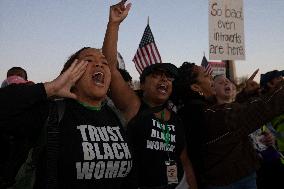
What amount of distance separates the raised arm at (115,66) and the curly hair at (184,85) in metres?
0.63

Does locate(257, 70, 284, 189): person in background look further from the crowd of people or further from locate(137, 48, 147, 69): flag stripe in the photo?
locate(137, 48, 147, 69): flag stripe

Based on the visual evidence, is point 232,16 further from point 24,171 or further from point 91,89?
point 24,171

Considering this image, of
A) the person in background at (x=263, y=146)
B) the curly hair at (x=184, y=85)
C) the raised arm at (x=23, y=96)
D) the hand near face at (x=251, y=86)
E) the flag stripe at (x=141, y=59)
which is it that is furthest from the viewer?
the flag stripe at (x=141, y=59)

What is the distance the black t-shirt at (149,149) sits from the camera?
9.36ft

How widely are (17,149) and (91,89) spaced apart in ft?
2.25

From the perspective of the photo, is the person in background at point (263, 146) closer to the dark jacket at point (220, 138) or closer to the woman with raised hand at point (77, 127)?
the dark jacket at point (220, 138)

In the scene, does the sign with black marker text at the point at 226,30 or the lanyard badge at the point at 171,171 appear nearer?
the lanyard badge at the point at 171,171

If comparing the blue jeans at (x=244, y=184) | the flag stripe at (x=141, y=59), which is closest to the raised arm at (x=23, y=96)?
the blue jeans at (x=244, y=184)

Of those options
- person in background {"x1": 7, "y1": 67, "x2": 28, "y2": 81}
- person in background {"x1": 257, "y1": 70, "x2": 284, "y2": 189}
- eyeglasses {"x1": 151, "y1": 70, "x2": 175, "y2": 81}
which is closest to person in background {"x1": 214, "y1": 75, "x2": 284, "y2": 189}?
person in background {"x1": 257, "y1": 70, "x2": 284, "y2": 189}

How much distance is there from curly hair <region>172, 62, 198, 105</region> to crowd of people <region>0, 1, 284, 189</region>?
0.4 inches

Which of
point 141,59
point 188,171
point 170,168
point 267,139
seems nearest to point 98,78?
point 170,168

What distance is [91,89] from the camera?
96.5 inches

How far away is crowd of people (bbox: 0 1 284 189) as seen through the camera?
197 centimetres

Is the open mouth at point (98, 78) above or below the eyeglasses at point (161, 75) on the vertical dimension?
below
